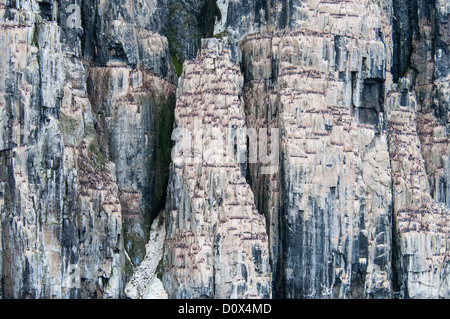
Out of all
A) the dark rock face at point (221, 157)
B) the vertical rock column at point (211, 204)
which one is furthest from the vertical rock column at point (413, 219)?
the vertical rock column at point (211, 204)

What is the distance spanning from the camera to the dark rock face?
355ft

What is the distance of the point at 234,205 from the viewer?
115125 mm

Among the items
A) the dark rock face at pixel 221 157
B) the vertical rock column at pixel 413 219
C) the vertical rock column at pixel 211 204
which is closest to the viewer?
the dark rock face at pixel 221 157

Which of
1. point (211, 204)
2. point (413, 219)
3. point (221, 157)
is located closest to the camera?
point (211, 204)

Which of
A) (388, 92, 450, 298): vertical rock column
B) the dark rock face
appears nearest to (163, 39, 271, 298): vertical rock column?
the dark rock face

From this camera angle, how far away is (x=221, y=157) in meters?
116

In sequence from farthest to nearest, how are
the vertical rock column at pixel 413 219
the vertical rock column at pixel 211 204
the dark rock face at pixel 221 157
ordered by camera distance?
1. the vertical rock column at pixel 413 219
2. the vertical rock column at pixel 211 204
3. the dark rock face at pixel 221 157

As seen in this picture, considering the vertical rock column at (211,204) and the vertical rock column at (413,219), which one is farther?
the vertical rock column at (413,219)

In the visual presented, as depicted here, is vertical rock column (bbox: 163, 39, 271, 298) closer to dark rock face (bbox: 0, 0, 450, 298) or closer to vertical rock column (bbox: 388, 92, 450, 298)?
dark rock face (bbox: 0, 0, 450, 298)

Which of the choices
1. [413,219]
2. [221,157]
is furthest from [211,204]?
[413,219]

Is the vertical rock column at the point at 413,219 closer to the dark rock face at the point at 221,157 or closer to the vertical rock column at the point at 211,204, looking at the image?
the dark rock face at the point at 221,157

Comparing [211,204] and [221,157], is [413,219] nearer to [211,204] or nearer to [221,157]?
[221,157]

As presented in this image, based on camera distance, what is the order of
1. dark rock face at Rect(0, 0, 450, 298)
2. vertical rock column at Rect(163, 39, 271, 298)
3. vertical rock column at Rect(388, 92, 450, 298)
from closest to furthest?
dark rock face at Rect(0, 0, 450, 298) < vertical rock column at Rect(163, 39, 271, 298) < vertical rock column at Rect(388, 92, 450, 298)

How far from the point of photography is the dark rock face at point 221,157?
108188 mm
